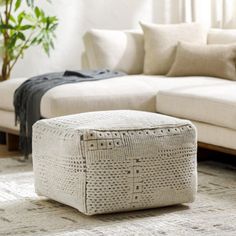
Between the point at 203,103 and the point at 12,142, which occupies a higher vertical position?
the point at 203,103

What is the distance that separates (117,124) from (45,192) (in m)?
0.47

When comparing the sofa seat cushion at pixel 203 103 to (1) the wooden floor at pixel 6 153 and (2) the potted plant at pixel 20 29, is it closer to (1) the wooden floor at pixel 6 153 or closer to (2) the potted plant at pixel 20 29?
(1) the wooden floor at pixel 6 153

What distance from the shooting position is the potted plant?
17.6ft

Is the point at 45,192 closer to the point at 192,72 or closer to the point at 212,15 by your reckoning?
the point at 192,72

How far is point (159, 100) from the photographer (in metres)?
4.59

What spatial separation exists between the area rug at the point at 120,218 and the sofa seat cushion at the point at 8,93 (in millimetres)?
1120

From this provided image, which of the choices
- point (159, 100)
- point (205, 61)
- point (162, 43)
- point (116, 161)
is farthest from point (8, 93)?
point (116, 161)

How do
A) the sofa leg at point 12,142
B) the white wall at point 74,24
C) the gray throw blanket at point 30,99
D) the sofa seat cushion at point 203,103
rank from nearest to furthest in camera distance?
the sofa seat cushion at point 203,103, the gray throw blanket at point 30,99, the sofa leg at point 12,142, the white wall at point 74,24

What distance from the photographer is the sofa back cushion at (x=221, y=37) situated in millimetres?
5320

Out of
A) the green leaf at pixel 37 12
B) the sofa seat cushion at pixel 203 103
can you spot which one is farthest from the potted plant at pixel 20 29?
the sofa seat cushion at pixel 203 103

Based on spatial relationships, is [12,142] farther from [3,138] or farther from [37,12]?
[37,12]

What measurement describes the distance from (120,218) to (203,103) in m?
1.20

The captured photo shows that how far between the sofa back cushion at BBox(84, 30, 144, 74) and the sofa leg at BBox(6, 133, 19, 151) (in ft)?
2.60

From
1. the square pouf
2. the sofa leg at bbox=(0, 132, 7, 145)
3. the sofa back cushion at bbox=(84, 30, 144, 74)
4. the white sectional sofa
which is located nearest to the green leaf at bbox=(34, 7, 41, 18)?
the sofa back cushion at bbox=(84, 30, 144, 74)
